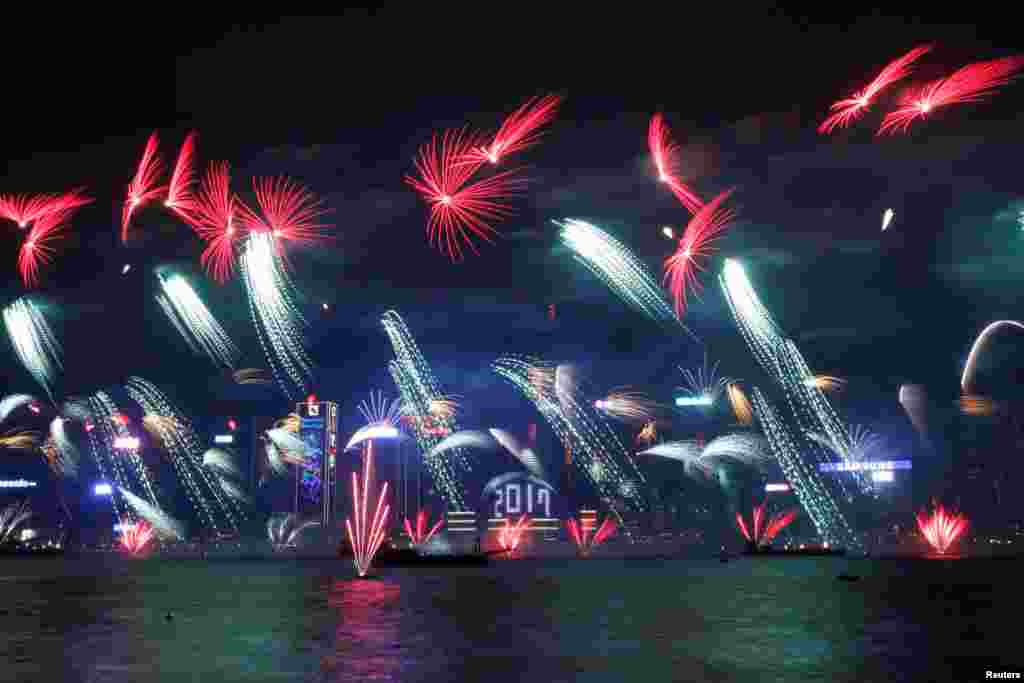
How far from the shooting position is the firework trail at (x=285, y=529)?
494ft

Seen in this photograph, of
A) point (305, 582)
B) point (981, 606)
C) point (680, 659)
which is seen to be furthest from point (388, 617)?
point (305, 582)

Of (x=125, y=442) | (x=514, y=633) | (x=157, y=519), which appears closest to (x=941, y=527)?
(x=514, y=633)

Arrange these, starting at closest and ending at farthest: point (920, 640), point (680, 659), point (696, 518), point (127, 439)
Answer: point (680, 659)
point (920, 640)
point (696, 518)
point (127, 439)

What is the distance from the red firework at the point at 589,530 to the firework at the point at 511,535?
8.14 meters

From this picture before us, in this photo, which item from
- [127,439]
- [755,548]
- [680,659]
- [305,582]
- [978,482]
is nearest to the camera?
[680,659]

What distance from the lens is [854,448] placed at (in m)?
161

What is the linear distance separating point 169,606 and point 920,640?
1278 inches

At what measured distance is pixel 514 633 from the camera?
31.2 metres

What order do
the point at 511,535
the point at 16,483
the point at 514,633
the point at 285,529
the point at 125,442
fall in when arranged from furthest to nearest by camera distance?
the point at 125,442, the point at 285,529, the point at 16,483, the point at 511,535, the point at 514,633

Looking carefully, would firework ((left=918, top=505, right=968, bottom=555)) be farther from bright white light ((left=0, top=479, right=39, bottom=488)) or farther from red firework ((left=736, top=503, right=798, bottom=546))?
bright white light ((left=0, top=479, right=39, bottom=488))

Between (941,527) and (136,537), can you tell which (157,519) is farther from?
(941,527)

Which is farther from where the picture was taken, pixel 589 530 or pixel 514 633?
pixel 589 530

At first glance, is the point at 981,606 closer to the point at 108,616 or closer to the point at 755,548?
the point at 108,616

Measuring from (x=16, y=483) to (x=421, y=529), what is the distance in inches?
2932
